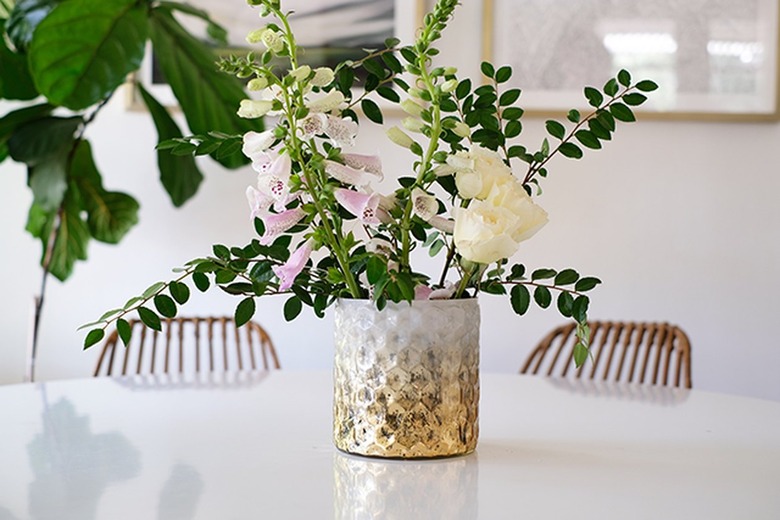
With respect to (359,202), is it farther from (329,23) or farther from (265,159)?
(329,23)

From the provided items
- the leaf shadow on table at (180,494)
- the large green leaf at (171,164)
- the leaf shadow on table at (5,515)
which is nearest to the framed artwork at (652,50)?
the large green leaf at (171,164)

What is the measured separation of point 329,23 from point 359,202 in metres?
1.78

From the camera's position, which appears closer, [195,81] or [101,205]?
[195,81]

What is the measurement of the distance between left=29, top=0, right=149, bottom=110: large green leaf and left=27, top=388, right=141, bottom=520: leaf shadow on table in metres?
0.91

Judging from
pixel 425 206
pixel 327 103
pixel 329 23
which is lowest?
pixel 425 206

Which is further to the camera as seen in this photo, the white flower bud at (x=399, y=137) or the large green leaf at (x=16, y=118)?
the large green leaf at (x=16, y=118)

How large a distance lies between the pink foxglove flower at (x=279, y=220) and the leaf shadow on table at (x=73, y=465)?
11.4 inches

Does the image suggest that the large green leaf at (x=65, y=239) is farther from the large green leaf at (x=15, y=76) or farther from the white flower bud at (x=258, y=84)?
the white flower bud at (x=258, y=84)

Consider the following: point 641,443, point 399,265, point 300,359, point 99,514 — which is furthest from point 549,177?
point 99,514

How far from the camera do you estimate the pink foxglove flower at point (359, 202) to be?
1.02 m

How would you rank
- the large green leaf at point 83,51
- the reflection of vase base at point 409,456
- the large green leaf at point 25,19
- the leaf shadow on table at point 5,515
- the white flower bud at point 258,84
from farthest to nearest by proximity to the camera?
the large green leaf at point 25,19 → the large green leaf at point 83,51 → the reflection of vase base at point 409,456 → the white flower bud at point 258,84 → the leaf shadow on table at point 5,515

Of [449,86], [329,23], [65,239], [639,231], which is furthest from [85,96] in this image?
[639,231]

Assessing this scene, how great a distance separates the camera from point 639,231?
2.71m

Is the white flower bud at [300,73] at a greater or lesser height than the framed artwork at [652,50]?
lesser
